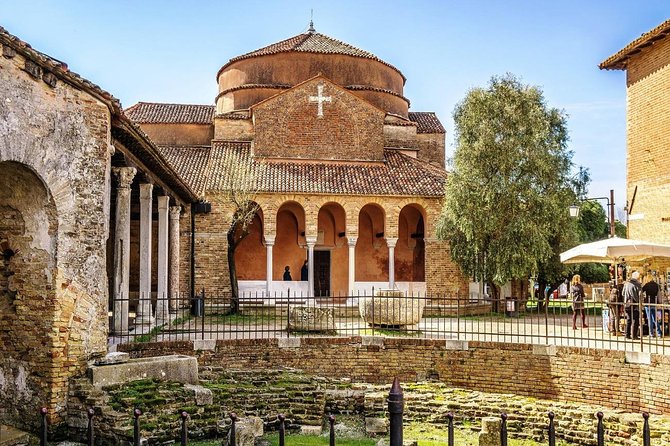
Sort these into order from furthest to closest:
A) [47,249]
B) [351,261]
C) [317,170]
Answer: [317,170]
[351,261]
[47,249]

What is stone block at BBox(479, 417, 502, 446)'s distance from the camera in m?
9.82

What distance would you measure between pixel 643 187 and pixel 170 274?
49.5 feet

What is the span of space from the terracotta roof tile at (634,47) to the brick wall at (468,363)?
9.30 meters

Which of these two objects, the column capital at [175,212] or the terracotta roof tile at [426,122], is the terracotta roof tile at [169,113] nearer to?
the column capital at [175,212]

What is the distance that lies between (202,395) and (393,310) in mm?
6564

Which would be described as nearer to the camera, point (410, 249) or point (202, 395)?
point (202, 395)

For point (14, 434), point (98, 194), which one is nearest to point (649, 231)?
point (98, 194)

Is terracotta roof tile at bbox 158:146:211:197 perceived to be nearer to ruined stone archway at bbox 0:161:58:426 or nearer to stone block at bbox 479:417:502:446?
ruined stone archway at bbox 0:161:58:426

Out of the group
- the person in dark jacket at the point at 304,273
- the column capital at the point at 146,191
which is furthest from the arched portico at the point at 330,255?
the column capital at the point at 146,191

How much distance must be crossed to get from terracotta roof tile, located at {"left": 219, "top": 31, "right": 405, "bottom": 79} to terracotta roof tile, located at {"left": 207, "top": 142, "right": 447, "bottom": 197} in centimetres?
545

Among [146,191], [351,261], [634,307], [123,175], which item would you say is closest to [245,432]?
[123,175]

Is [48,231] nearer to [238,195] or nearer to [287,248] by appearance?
[238,195]

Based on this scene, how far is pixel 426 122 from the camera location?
111ft

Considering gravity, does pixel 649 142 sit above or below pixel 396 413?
above
